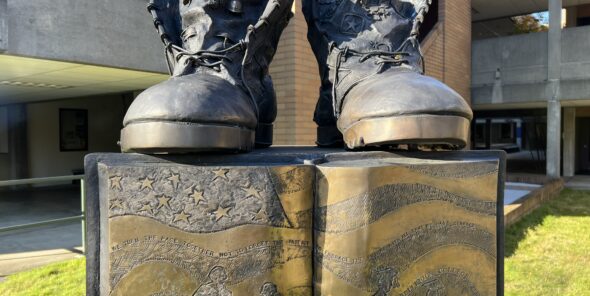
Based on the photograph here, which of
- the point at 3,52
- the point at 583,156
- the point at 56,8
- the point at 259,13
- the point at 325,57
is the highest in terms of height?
the point at 56,8

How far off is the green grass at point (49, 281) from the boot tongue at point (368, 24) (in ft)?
10.5

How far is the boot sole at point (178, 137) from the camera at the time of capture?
105 centimetres

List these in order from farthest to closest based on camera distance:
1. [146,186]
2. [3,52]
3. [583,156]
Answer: [583,156]
[3,52]
[146,186]

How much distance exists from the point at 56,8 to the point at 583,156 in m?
17.0

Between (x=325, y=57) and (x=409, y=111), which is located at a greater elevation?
(x=325, y=57)

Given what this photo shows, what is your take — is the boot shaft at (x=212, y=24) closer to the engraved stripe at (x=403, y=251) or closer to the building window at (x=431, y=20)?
the engraved stripe at (x=403, y=251)

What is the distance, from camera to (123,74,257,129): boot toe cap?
3.48 feet

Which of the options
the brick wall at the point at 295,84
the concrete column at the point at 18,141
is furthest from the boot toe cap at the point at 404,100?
the concrete column at the point at 18,141

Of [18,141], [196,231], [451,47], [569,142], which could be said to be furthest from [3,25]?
[569,142]

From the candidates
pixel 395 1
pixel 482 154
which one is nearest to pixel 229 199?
pixel 482 154

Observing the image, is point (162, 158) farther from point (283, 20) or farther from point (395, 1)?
point (395, 1)

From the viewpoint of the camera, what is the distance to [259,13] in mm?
1510

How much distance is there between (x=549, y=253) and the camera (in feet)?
16.9

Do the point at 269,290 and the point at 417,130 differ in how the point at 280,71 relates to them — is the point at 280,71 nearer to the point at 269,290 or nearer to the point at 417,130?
the point at 417,130
